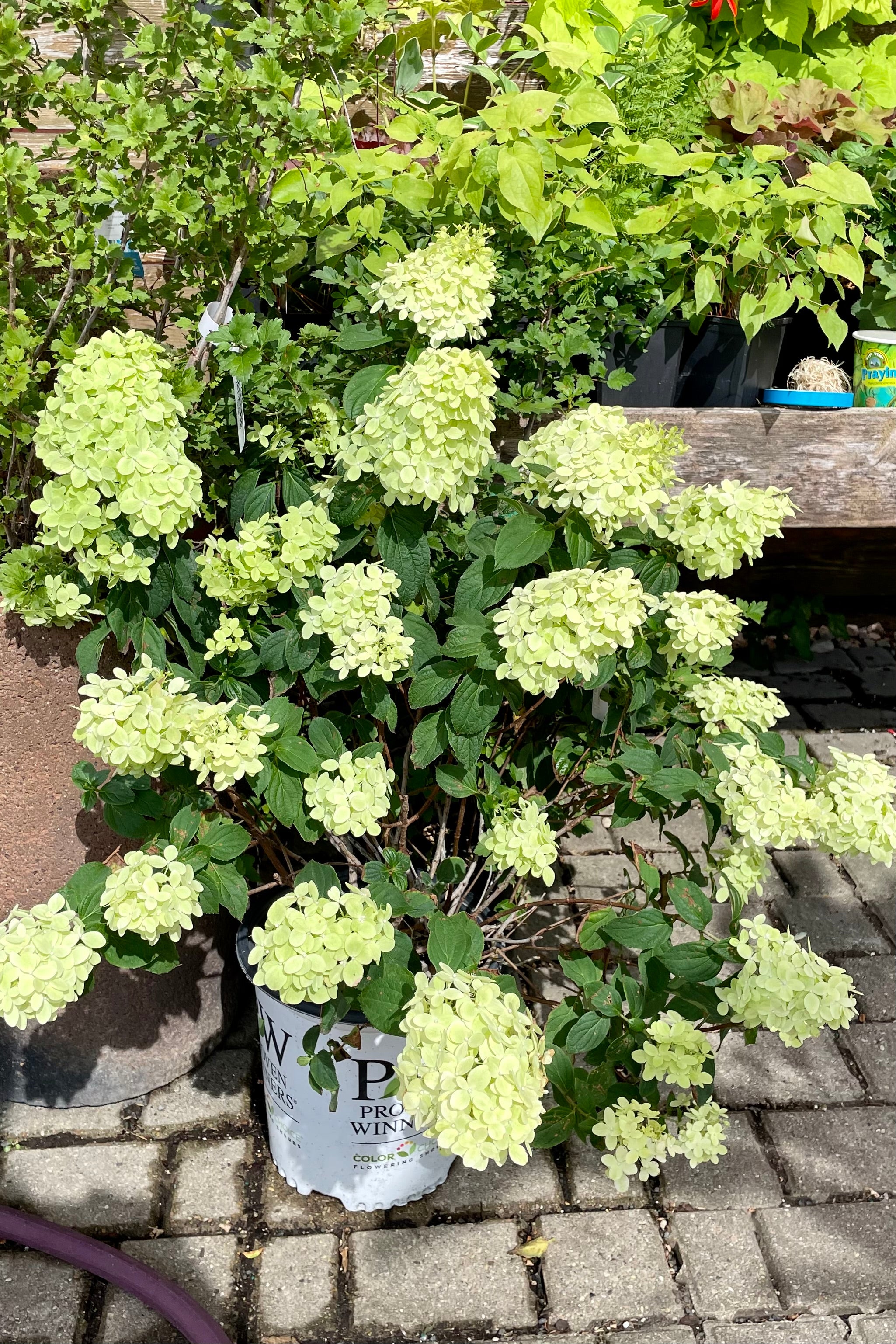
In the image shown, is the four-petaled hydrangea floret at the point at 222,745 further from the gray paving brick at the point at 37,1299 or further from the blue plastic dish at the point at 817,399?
the blue plastic dish at the point at 817,399

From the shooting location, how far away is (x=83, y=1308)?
1.83 metres

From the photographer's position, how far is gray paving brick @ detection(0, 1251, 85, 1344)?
1788 mm

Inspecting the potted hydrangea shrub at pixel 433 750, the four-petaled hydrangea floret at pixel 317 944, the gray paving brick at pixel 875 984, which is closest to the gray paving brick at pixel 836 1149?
the gray paving brick at pixel 875 984

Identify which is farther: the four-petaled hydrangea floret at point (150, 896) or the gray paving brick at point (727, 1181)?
the gray paving brick at point (727, 1181)

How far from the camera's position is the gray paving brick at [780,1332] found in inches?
70.4

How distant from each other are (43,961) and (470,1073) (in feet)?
1.94

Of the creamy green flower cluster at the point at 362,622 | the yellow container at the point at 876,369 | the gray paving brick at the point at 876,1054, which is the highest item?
the yellow container at the point at 876,369

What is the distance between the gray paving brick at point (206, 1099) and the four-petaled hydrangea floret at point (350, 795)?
37.8 inches

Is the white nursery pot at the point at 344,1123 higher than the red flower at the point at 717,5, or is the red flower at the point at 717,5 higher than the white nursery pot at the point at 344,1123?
the red flower at the point at 717,5

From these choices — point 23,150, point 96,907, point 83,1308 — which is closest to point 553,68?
point 23,150

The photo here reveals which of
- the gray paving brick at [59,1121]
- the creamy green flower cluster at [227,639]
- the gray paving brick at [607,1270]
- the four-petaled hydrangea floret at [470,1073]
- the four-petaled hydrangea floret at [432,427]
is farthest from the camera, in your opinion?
the gray paving brick at [59,1121]

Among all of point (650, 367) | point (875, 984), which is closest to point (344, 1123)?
point (875, 984)

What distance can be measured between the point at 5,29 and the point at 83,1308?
2.00 m

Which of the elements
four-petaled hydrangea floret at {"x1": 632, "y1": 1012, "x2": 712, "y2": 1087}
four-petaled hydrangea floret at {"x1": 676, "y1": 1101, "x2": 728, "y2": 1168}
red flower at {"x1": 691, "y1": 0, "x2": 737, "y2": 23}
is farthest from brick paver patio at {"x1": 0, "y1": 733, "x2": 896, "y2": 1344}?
red flower at {"x1": 691, "y1": 0, "x2": 737, "y2": 23}
